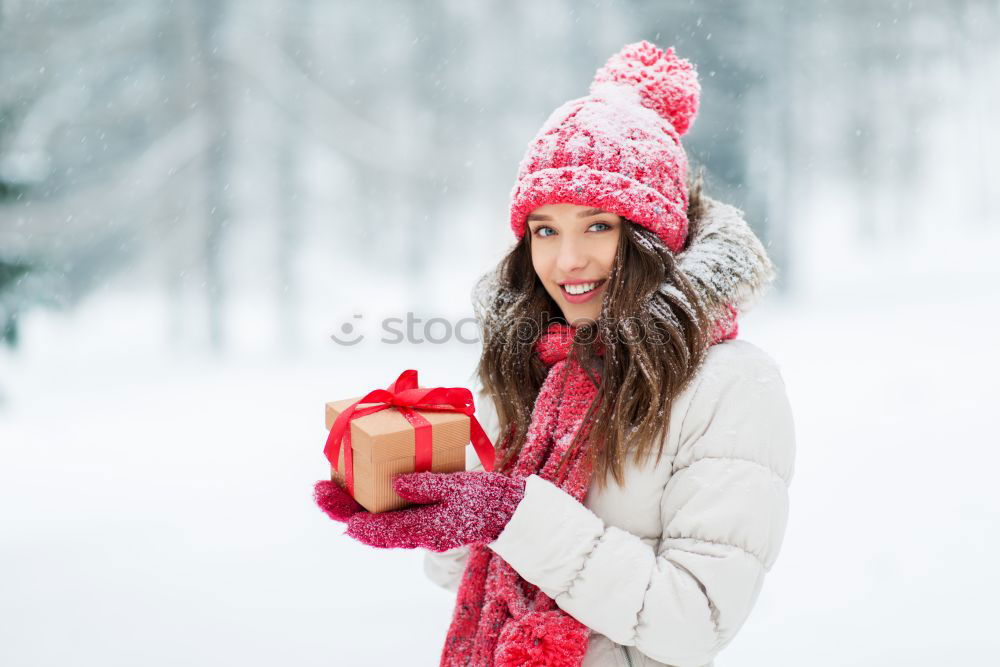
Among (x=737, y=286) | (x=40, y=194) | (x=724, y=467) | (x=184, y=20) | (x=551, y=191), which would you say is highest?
(x=184, y=20)

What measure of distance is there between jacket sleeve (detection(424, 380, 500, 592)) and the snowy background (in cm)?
44

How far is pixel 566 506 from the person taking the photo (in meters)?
1.32

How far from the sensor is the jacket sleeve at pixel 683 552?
50.3 inches

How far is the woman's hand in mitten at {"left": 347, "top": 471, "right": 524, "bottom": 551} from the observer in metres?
1.28

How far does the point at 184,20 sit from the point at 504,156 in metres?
4.58

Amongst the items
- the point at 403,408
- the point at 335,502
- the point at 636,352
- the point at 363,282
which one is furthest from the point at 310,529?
the point at 363,282

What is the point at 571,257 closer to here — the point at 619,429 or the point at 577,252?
the point at 577,252

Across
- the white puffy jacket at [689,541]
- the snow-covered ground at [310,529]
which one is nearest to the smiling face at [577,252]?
the white puffy jacket at [689,541]

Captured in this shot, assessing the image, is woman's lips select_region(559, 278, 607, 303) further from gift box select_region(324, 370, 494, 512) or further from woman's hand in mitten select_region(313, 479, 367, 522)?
woman's hand in mitten select_region(313, 479, 367, 522)

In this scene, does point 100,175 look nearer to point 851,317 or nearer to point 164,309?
point 164,309

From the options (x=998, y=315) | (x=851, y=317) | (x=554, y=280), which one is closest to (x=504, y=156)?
(x=851, y=317)

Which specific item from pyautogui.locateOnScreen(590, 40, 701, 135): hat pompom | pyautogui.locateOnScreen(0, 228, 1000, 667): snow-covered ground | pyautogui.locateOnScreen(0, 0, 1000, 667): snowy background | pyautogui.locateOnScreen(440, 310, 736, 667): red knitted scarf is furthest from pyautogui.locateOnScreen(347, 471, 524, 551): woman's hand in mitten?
pyautogui.locateOnScreen(0, 228, 1000, 667): snow-covered ground

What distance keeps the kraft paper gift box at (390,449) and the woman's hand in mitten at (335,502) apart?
0.05 metres

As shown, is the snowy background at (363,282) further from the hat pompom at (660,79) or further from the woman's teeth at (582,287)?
the hat pompom at (660,79)
